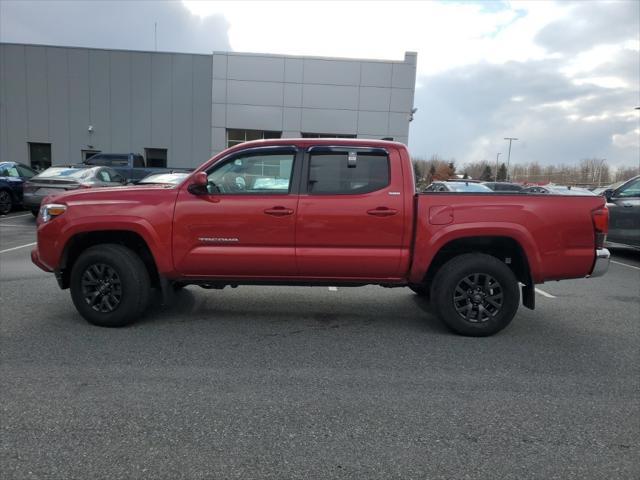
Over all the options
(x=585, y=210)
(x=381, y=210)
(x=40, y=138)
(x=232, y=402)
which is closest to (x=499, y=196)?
(x=585, y=210)

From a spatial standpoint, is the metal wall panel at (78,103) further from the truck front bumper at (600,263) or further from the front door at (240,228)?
the truck front bumper at (600,263)

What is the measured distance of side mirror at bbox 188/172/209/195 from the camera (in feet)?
15.2

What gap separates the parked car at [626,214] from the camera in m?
9.70

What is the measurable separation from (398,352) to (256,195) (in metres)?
2.05

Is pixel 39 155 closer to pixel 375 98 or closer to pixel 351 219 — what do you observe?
pixel 375 98

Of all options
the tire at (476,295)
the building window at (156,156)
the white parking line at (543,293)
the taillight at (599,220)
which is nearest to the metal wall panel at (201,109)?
the building window at (156,156)

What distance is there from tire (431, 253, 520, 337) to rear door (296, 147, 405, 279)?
0.55 m

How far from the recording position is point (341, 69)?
90.2ft

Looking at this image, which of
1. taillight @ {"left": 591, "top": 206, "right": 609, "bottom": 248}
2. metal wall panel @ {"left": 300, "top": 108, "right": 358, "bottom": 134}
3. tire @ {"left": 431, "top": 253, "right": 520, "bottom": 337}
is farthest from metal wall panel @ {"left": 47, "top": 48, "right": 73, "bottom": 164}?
taillight @ {"left": 591, "top": 206, "right": 609, "bottom": 248}

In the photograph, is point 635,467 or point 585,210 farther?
point 585,210

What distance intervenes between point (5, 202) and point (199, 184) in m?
13.2

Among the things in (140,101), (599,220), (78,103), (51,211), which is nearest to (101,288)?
(51,211)

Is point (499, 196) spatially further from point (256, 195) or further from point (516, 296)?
point (256, 195)

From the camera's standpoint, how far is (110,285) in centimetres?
487
